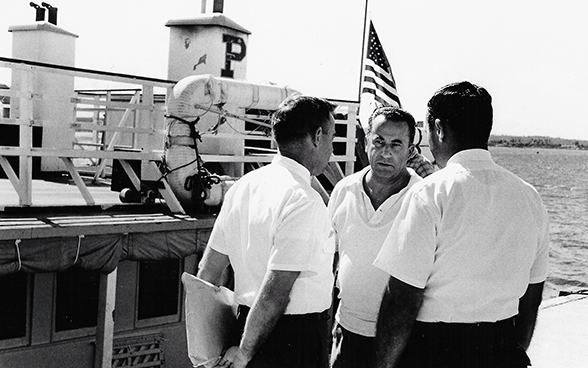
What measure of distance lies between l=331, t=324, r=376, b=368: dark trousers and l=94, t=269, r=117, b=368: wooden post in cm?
394

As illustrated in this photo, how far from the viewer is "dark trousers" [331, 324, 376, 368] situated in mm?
3100

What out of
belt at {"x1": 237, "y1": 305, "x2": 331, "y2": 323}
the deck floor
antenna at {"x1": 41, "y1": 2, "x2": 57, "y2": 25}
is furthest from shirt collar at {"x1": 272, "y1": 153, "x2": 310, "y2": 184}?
antenna at {"x1": 41, "y1": 2, "x2": 57, "y2": 25}

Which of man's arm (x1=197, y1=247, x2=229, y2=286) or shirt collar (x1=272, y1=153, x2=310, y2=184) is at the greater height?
shirt collar (x1=272, y1=153, x2=310, y2=184)

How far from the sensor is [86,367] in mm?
6785

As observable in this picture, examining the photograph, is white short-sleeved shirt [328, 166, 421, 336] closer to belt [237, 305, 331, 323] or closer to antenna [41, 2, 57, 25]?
belt [237, 305, 331, 323]

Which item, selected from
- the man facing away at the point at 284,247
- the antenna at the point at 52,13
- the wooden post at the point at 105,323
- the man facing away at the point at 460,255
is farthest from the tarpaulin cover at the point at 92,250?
the antenna at the point at 52,13

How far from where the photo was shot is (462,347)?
234cm

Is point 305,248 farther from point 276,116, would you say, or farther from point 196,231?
point 196,231

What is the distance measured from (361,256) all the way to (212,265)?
736mm

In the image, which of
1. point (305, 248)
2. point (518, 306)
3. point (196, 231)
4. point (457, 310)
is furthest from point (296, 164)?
point (196, 231)

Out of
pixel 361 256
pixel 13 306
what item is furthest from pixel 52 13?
pixel 361 256

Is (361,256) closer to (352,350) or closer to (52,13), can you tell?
(352,350)

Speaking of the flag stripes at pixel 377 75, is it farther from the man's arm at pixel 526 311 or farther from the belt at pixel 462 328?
the belt at pixel 462 328

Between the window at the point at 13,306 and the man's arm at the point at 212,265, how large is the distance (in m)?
4.06
